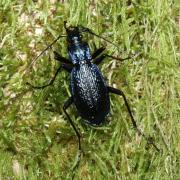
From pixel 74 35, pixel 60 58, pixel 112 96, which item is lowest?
pixel 112 96

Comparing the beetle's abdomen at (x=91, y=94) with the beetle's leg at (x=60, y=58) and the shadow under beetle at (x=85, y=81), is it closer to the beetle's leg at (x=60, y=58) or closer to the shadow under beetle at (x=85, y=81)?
the shadow under beetle at (x=85, y=81)

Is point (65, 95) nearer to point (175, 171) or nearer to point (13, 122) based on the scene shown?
point (13, 122)

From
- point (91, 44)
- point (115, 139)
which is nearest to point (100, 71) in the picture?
point (91, 44)

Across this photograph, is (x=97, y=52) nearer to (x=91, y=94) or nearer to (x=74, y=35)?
(x=74, y=35)

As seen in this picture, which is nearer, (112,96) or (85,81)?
(85,81)

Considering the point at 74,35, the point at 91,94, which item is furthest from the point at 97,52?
the point at 91,94

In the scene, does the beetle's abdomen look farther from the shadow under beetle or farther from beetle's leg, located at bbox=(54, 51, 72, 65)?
beetle's leg, located at bbox=(54, 51, 72, 65)

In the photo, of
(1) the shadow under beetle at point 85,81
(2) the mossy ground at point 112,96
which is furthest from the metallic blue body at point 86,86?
(2) the mossy ground at point 112,96
